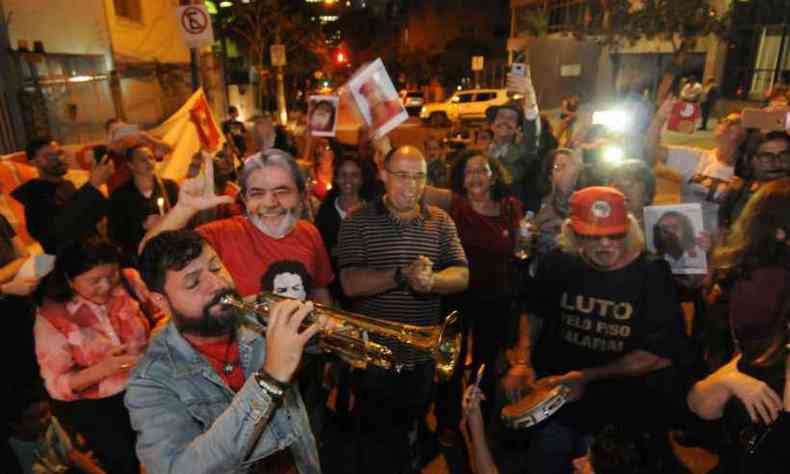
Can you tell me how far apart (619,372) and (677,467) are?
1594 millimetres

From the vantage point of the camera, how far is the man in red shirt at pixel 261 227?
9.57ft

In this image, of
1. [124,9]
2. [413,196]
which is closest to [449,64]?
[124,9]

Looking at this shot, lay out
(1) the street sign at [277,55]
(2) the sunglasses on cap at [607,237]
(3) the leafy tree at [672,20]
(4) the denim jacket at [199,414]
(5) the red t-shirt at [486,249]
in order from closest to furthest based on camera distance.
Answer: (4) the denim jacket at [199,414] < (2) the sunglasses on cap at [607,237] < (5) the red t-shirt at [486,249] < (3) the leafy tree at [672,20] < (1) the street sign at [277,55]

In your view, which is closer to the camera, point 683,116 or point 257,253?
point 257,253

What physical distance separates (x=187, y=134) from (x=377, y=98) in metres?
2.92

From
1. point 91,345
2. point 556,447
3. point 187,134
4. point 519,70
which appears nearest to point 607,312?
point 556,447

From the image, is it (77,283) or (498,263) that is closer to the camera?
(77,283)

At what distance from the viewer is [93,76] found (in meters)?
13.2

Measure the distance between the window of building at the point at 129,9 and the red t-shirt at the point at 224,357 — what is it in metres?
16.1

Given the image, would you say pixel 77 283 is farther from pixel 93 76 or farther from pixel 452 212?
pixel 93 76

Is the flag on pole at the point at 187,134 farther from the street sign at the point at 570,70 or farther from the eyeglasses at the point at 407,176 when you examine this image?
the street sign at the point at 570,70

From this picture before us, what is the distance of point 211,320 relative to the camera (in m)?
2.05

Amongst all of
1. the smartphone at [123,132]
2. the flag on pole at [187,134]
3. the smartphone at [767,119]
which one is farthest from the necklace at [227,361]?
the smartphone at [767,119]

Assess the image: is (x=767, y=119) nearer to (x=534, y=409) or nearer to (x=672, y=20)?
(x=534, y=409)
